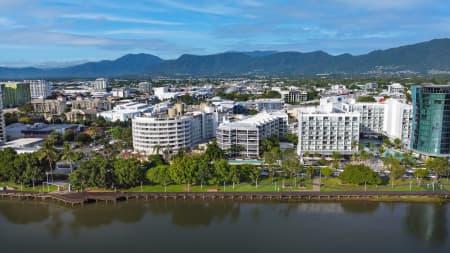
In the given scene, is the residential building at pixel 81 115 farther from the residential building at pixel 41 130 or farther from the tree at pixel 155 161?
the tree at pixel 155 161

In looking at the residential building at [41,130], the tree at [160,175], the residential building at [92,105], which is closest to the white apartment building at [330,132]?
the tree at [160,175]

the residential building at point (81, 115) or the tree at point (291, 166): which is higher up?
the residential building at point (81, 115)

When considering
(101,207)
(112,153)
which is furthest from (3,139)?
(101,207)

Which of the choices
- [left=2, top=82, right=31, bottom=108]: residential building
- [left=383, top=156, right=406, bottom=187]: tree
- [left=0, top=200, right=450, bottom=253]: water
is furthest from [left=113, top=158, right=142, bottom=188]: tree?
[left=2, top=82, right=31, bottom=108]: residential building

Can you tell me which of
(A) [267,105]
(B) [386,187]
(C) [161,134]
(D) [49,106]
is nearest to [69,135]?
(C) [161,134]

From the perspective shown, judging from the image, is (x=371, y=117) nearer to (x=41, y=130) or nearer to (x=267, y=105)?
(x=267, y=105)

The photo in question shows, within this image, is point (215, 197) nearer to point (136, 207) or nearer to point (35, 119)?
point (136, 207)
